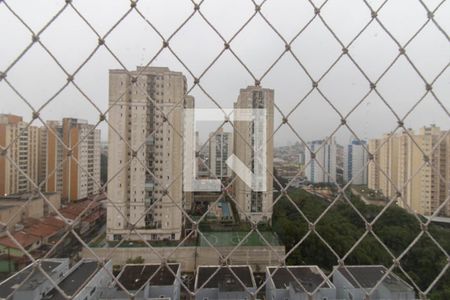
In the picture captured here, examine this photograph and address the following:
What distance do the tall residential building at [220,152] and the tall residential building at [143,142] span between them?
130mm

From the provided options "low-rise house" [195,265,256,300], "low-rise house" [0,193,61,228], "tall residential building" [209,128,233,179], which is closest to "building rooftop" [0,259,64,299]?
"low-rise house" [0,193,61,228]

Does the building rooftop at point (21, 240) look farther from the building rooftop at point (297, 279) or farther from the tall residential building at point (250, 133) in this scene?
the building rooftop at point (297, 279)

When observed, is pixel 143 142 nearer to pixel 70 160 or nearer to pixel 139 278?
pixel 70 160

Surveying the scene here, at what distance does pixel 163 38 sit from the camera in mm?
721

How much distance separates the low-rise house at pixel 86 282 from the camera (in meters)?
0.77

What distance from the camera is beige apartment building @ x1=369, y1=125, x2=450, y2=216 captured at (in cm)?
107

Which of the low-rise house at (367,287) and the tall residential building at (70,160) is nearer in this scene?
the low-rise house at (367,287)

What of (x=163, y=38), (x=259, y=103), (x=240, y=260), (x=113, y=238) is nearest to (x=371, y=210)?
(x=240, y=260)

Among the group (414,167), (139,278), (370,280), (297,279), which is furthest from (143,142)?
(414,167)

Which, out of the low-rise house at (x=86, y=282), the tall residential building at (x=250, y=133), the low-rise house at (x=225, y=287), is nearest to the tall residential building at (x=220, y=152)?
the tall residential building at (x=250, y=133)

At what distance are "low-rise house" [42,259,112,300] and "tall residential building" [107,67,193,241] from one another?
128mm

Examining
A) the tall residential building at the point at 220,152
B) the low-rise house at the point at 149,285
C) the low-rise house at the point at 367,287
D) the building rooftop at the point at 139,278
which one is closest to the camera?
the low-rise house at the point at 367,287

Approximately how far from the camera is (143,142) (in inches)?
35.4

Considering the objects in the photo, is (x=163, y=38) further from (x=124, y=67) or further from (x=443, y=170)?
(x=443, y=170)
